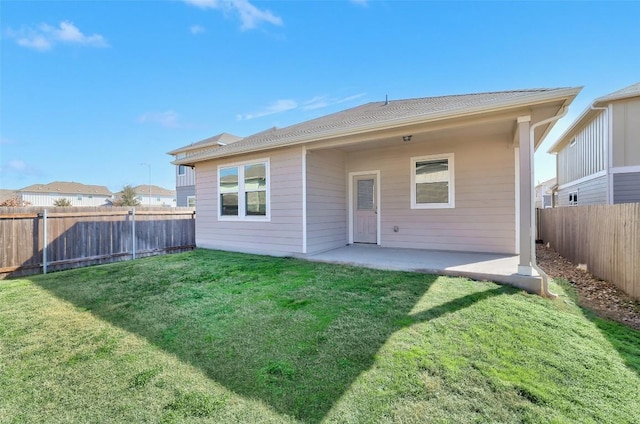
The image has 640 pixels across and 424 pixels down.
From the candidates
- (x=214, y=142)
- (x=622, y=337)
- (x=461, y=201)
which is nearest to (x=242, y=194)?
(x=461, y=201)

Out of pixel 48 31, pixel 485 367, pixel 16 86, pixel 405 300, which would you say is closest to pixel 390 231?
pixel 405 300

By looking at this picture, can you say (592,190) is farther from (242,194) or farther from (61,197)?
(61,197)

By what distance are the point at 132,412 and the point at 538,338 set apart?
365 centimetres

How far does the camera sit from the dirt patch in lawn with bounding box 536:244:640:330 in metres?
3.76

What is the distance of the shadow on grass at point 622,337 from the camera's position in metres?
→ 2.62

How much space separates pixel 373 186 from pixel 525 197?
4.03 meters

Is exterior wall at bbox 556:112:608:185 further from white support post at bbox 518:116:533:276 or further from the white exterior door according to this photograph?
the white exterior door

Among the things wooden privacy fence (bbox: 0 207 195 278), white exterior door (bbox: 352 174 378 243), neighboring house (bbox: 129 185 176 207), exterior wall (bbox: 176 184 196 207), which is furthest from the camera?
neighboring house (bbox: 129 185 176 207)

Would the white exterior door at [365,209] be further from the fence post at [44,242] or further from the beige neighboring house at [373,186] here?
the fence post at [44,242]

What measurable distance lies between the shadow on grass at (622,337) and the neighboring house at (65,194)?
42.4m

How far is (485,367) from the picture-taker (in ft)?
7.76

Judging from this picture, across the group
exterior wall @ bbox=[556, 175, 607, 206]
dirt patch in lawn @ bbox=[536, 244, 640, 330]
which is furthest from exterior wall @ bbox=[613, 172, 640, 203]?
dirt patch in lawn @ bbox=[536, 244, 640, 330]

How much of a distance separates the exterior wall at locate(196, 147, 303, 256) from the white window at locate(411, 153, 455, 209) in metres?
3.00

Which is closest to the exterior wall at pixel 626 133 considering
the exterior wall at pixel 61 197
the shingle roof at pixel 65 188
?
the exterior wall at pixel 61 197
